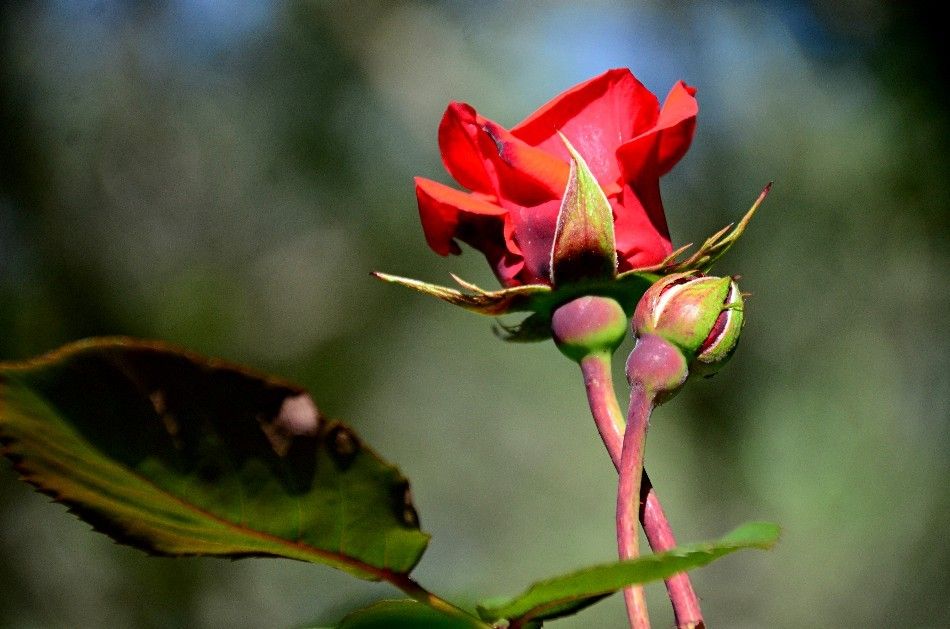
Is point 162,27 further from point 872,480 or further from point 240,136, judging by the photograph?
point 872,480

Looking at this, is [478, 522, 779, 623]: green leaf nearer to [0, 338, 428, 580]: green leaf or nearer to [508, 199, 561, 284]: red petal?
[0, 338, 428, 580]: green leaf

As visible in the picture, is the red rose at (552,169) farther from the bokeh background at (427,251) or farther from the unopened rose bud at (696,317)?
the bokeh background at (427,251)

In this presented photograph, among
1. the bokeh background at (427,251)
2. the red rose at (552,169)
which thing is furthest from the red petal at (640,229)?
the bokeh background at (427,251)

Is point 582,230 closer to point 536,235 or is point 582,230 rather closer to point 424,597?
point 536,235

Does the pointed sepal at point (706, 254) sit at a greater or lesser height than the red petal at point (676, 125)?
lesser

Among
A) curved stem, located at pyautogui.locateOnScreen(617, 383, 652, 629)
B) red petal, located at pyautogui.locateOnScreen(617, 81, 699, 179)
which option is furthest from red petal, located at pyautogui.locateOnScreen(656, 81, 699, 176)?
curved stem, located at pyautogui.locateOnScreen(617, 383, 652, 629)

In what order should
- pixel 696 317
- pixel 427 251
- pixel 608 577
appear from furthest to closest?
pixel 427 251 < pixel 696 317 < pixel 608 577

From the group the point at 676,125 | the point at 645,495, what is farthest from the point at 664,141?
the point at 645,495
